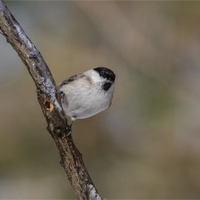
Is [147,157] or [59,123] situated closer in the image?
[59,123]

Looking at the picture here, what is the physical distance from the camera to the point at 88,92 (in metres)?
1.67

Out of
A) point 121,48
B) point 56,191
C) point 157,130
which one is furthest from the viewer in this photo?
point 121,48

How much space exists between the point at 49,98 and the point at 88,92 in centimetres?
40

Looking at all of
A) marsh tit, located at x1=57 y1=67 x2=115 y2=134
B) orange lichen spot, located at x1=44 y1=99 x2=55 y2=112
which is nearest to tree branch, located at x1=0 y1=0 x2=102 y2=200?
orange lichen spot, located at x1=44 y1=99 x2=55 y2=112

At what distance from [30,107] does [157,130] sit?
154cm

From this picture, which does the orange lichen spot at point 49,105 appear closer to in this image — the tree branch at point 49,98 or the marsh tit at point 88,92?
the tree branch at point 49,98

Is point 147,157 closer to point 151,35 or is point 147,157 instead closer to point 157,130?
point 157,130

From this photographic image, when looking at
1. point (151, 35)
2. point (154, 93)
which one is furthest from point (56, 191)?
point (151, 35)

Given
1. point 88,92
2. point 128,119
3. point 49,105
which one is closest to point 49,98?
point 49,105

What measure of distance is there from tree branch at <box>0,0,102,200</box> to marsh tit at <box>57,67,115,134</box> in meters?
0.33

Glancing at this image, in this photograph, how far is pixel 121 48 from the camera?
348 cm

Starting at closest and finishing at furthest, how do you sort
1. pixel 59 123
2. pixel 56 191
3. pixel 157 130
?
pixel 59 123, pixel 56 191, pixel 157 130

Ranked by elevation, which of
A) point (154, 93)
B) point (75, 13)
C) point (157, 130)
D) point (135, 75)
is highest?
point (75, 13)

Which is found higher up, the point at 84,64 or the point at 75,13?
the point at 75,13
